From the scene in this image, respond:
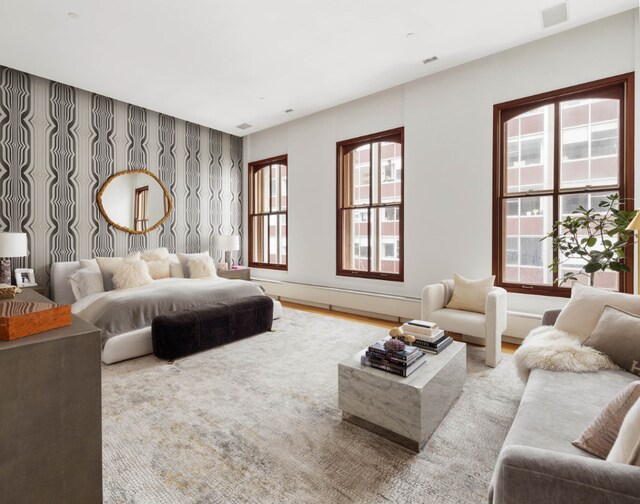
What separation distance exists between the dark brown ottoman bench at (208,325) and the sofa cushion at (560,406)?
2827mm

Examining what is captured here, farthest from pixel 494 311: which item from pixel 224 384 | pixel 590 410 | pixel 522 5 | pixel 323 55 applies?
pixel 323 55

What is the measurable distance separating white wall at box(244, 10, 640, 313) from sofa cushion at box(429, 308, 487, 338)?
35.2 inches

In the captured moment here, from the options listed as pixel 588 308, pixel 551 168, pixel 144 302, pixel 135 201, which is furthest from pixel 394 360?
pixel 135 201

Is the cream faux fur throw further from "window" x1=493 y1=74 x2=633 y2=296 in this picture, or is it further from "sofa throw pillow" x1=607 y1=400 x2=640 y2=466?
"window" x1=493 y1=74 x2=633 y2=296

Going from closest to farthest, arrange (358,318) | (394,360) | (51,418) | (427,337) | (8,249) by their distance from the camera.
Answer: (51,418) < (394,360) < (427,337) < (8,249) < (358,318)

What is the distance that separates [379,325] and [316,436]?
2721 millimetres

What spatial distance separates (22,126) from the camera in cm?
434

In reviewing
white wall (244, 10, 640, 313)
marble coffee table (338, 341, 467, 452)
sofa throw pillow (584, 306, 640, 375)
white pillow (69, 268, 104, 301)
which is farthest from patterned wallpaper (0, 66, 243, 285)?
sofa throw pillow (584, 306, 640, 375)

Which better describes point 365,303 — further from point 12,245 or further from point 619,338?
point 12,245

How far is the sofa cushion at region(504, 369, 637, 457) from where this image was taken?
1.30 m

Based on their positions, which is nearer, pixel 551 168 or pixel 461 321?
pixel 461 321

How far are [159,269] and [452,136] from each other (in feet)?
14.4

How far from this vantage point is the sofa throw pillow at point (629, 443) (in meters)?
0.89

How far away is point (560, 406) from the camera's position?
5.02 feet
